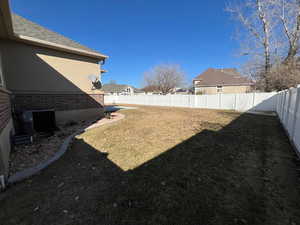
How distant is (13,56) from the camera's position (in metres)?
5.27

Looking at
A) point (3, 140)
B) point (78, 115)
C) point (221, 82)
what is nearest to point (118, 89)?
point (221, 82)

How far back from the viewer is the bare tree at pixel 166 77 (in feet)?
89.8

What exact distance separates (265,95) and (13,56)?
1664cm

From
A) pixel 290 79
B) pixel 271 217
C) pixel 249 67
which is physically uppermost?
pixel 249 67

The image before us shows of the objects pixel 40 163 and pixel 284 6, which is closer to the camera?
pixel 40 163

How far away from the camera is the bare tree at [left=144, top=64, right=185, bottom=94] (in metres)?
27.4

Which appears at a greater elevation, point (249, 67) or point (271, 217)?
point (249, 67)

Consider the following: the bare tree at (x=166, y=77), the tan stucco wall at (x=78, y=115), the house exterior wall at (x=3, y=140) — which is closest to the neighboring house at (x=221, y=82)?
the bare tree at (x=166, y=77)

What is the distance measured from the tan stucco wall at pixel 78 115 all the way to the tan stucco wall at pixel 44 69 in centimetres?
112

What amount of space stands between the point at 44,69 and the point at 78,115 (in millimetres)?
2655

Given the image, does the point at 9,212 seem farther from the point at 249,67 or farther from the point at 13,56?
the point at 249,67

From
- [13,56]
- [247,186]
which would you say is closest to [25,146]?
[13,56]

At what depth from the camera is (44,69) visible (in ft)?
19.7

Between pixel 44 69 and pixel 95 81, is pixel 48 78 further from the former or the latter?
pixel 95 81
